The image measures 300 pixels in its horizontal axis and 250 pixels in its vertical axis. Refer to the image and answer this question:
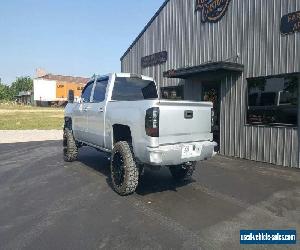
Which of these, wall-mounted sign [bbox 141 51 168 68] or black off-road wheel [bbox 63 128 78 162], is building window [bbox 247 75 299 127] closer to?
wall-mounted sign [bbox 141 51 168 68]

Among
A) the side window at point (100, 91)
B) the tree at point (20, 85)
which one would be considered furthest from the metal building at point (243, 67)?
the tree at point (20, 85)

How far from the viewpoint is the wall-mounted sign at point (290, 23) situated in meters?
8.50

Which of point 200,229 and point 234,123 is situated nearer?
point 200,229

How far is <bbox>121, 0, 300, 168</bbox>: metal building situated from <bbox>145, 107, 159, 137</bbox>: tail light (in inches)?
203

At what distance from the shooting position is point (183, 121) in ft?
18.4

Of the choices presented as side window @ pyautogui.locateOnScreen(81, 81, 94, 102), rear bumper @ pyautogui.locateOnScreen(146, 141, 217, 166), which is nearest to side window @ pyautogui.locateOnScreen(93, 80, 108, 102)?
side window @ pyautogui.locateOnScreen(81, 81, 94, 102)

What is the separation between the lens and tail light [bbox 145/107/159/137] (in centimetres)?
522

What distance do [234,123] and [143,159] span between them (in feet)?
19.5

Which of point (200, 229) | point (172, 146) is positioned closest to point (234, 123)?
point (172, 146)

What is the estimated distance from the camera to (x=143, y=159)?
5453 millimetres

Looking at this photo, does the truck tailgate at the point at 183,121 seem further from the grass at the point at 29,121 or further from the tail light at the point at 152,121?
the grass at the point at 29,121

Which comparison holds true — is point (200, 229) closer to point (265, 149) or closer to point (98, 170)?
point (98, 170)

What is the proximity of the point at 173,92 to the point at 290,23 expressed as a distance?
19.1 feet

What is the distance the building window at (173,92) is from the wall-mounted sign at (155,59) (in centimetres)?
126
